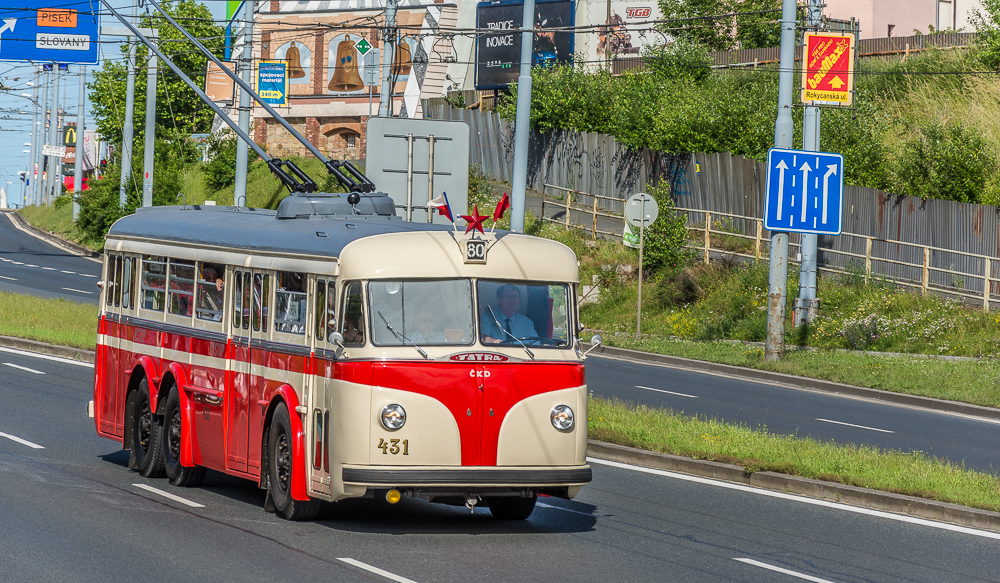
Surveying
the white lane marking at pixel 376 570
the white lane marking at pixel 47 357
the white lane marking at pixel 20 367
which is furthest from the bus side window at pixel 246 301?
the white lane marking at pixel 47 357

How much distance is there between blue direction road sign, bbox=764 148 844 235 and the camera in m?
25.4

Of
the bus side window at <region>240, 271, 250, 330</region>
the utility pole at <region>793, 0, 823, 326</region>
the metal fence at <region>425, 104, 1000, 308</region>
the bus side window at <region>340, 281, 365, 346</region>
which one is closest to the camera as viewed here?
the bus side window at <region>340, 281, 365, 346</region>

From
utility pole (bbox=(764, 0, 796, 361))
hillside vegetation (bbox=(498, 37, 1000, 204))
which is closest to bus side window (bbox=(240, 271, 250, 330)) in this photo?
utility pole (bbox=(764, 0, 796, 361))

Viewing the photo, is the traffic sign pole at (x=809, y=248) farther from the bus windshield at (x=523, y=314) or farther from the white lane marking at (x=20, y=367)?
the bus windshield at (x=523, y=314)

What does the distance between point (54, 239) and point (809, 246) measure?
1821 inches

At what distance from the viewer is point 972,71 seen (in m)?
46.0

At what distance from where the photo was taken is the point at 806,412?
21234mm

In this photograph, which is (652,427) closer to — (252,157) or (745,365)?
(745,365)

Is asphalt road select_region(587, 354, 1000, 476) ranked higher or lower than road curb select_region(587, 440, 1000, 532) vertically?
lower

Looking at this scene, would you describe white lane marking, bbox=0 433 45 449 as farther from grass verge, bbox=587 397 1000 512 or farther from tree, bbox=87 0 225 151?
tree, bbox=87 0 225 151

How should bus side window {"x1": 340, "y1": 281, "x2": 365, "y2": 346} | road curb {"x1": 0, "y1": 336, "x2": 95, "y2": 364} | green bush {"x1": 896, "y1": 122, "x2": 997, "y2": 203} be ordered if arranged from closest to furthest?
bus side window {"x1": 340, "y1": 281, "x2": 365, "y2": 346} < road curb {"x1": 0, "y1": 336, "x2": 95, "y2": 364} < green bush {"x1": 896, "y1": 122, "x2": 997, "y2": 203}

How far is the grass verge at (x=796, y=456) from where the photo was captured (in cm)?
1288

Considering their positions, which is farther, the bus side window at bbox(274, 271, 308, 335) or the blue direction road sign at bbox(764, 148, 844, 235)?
the blue direction road sign at bbox(764, 148, 844, 235)

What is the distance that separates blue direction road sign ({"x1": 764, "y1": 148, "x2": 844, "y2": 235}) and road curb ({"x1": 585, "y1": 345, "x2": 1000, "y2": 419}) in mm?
2867
